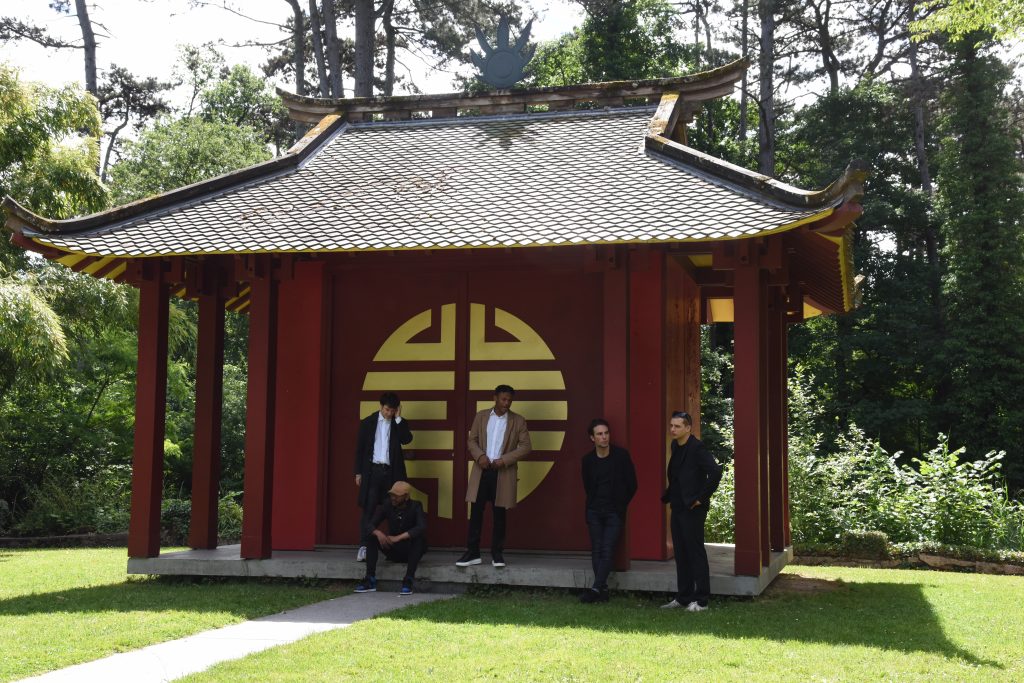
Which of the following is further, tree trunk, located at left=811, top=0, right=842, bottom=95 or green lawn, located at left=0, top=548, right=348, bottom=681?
tree trunk, located at left=811, top=0, right=842, bottom=95

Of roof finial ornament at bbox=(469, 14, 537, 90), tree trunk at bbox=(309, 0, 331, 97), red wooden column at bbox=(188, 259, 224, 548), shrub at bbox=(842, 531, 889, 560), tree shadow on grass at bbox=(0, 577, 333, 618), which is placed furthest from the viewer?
tree trunk at bbox=(309, 0, 331, 97)

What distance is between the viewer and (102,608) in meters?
8.96

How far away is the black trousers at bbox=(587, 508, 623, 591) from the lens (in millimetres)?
9531

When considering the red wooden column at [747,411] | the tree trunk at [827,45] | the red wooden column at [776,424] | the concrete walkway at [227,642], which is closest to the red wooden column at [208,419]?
the concrete walkway at [227,642]

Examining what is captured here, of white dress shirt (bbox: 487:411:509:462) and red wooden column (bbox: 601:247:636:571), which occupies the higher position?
red wooden column (bbox: 601:247:636:571)

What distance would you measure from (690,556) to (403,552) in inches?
110

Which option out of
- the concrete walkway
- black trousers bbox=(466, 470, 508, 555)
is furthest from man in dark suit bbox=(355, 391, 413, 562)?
the concrete walkway

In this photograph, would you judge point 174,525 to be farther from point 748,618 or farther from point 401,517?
point 748,618

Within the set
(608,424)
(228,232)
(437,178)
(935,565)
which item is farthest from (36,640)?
(935,565)

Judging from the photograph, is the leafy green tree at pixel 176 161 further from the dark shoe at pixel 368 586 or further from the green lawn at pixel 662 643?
the green lawn at pixel 662 643

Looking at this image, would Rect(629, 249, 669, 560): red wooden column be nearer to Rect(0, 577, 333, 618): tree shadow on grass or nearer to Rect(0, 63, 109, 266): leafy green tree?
Rect(0, 577, 333, 618): tree shadow on grass

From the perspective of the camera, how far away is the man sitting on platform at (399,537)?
10.1 meters

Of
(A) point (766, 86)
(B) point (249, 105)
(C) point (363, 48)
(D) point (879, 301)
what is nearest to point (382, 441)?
(C) point (363, 48)

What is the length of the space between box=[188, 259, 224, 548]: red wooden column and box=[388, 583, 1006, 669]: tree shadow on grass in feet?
12.4
